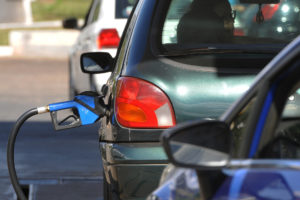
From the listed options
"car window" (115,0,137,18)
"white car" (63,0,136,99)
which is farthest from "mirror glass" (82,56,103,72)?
"car window" (115,0,137,18)

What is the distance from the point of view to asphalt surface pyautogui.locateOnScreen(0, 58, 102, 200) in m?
7.76

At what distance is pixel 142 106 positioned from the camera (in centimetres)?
509

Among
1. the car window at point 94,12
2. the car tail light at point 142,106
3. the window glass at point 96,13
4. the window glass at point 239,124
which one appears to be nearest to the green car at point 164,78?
the car tail light at point 142,106

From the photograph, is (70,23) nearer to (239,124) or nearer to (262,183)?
(239,124)

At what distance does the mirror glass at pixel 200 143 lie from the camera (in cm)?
297

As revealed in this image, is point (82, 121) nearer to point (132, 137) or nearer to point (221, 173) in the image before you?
point (132, 137)

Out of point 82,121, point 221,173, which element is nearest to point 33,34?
point 82,121

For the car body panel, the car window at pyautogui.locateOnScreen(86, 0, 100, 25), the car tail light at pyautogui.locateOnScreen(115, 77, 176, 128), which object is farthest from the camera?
the car window at pyautogui.locateOnScreen(86, 0, 100, 25)

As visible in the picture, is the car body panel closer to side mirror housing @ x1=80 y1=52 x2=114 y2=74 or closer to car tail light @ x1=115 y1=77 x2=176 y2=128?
car tail light @ x1=115 y1=77 x2=176 y2=128

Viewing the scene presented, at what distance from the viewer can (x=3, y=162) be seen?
29.5ft

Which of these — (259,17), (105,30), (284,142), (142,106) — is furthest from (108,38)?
(284,142)

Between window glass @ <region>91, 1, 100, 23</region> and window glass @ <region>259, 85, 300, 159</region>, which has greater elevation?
window glass @ <region>259, 85, 300, 159</region>

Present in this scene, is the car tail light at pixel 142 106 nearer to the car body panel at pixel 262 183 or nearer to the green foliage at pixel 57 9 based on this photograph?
the car body panel at pixel 262 183

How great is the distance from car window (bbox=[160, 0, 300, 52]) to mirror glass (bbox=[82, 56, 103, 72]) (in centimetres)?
107
